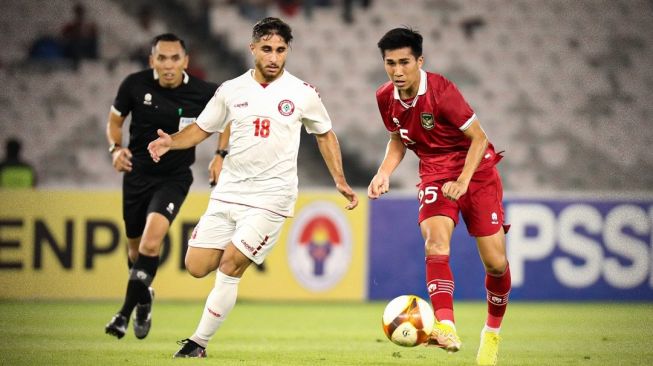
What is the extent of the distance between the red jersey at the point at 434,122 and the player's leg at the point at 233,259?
1046mm

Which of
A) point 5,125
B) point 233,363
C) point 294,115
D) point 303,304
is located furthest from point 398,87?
point 5,125

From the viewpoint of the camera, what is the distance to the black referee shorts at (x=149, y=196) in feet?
27.7

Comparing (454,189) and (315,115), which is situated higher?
(315,115)

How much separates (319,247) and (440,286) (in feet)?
21.4

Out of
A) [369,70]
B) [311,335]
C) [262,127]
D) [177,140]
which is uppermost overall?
[369,70]

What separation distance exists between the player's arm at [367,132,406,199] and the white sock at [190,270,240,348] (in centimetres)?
111

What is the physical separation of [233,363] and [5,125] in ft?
37.5

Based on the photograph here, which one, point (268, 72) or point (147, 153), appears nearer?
point (268, 72)

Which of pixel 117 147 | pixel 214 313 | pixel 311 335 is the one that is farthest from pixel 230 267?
pixel 311 335

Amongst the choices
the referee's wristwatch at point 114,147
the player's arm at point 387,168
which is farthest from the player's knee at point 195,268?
the referee's wristwatch at point 114,147

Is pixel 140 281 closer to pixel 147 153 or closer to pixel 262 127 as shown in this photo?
pixel 147 153

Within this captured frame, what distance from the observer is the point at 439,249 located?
660 cm

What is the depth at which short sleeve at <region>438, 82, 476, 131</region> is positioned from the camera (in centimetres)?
677

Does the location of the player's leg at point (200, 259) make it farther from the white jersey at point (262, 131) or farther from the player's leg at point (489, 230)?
the player's leg at point (489, 230)
